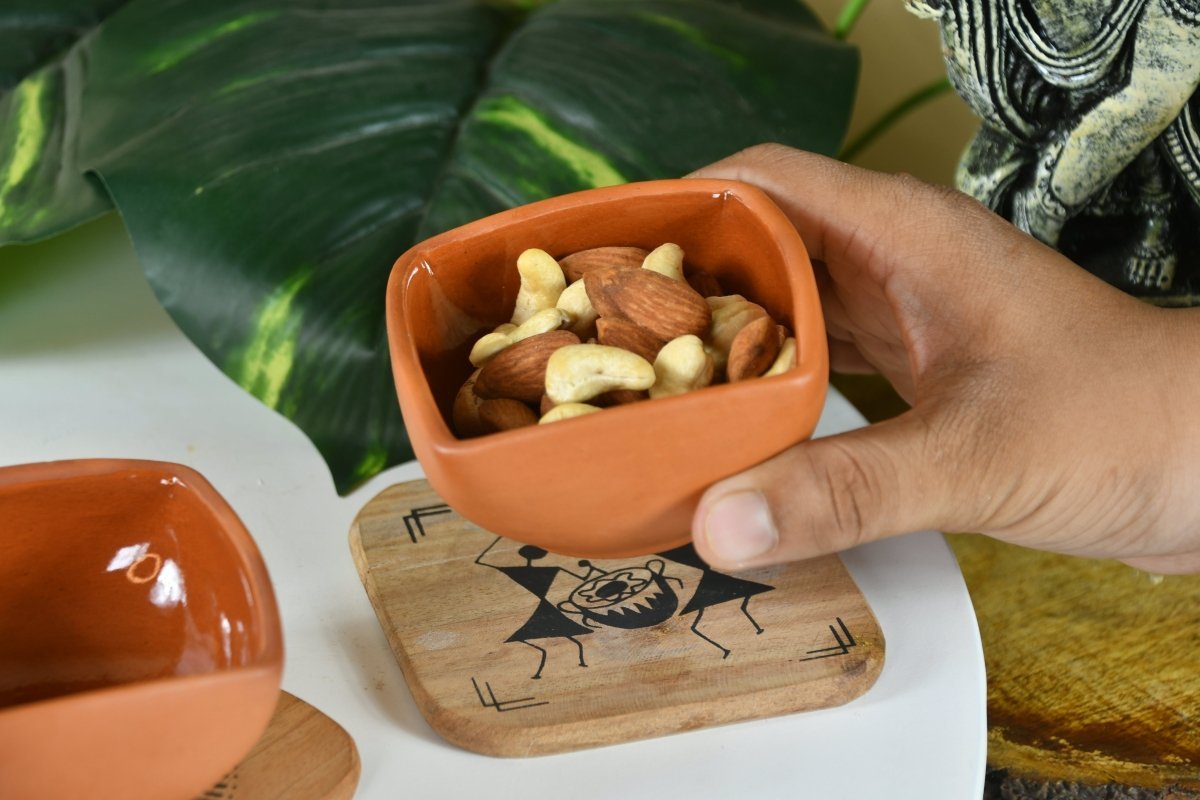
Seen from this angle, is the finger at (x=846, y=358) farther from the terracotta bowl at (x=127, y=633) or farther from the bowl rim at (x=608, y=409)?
the terracotta bowl at (x=127, y=633)

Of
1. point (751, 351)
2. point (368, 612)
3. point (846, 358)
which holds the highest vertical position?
point (751, 351)

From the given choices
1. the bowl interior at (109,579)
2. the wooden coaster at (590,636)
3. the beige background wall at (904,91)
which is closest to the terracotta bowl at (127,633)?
the bowl interior at (109,579)

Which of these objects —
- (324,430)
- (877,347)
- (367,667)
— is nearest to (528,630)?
(367,667)

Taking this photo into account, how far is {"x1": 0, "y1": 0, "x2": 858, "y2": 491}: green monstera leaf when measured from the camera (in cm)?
65

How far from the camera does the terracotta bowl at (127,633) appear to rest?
0.35m

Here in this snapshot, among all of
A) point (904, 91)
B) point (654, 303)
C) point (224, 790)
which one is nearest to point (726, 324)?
point (654, 303)

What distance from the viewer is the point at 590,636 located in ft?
1.69

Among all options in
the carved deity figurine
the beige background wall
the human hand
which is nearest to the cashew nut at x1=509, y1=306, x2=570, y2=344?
the human hand

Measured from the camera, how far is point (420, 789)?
0.46 meters

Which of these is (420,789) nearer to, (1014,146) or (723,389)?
(723,389)

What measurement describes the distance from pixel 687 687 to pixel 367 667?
14 centimetres

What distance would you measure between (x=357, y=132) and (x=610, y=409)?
0.37 meters

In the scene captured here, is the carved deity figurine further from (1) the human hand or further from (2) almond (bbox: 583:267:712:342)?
(2) almond (bbox: 583:267:712:342)

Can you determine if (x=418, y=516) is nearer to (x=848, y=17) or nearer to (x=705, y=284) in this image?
(x=705, y=284)
